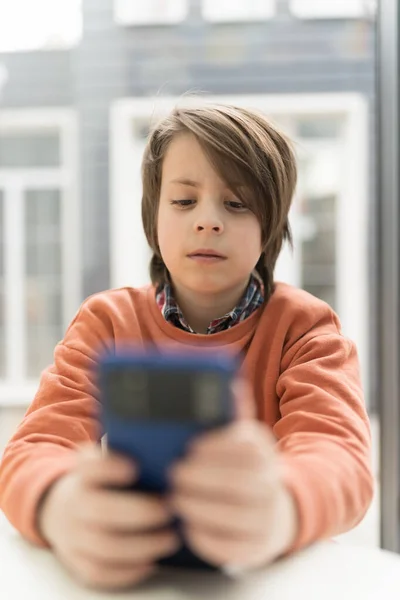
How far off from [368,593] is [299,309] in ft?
1.21

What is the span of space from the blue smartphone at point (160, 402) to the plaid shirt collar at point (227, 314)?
1.44 feet

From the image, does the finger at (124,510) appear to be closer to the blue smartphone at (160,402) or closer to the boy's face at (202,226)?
the blue smartphone at (160,402)

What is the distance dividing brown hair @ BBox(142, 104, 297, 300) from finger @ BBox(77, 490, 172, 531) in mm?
429

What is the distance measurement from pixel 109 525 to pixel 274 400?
1.29 ft

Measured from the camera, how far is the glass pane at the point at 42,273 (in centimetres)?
164

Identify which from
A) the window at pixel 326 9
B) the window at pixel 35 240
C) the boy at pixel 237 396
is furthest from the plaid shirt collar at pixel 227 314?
the window at pixel 326 9

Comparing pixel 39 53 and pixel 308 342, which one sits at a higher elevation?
pixel 39 53

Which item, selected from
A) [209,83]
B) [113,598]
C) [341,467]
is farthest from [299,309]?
[209,83]

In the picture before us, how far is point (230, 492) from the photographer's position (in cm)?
A: 37

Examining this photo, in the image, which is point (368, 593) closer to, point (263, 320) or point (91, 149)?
point (263, 320)

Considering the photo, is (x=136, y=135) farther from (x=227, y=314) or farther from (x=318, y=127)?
(x=227, y=314)

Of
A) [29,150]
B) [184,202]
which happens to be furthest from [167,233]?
[29,150]

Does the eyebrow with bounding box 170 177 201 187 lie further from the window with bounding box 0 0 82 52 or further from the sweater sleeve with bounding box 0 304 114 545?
the window with bounding box 0 0 82 52

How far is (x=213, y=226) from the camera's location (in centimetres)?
72
